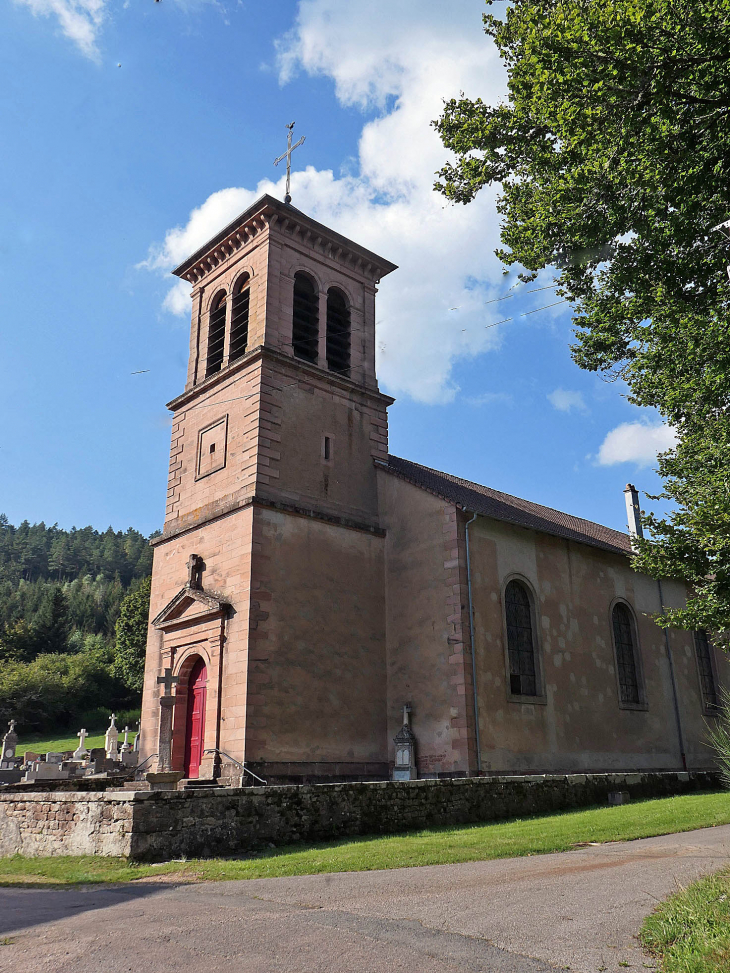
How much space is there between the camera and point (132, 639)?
233ft

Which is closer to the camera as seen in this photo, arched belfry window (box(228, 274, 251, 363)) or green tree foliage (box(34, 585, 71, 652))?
arched belfry window (box(228, 274, 251, 363))

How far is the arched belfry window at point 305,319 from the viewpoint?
889 inches

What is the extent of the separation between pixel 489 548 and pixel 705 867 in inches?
493

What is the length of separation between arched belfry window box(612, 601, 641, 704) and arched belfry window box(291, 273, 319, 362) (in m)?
12.5

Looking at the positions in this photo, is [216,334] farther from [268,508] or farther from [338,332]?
[268,508]

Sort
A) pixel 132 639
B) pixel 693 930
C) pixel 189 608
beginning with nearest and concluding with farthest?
1. pixel 693 930
2. pixel 189 608
3. pixel 132 639

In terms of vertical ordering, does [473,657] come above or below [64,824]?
above

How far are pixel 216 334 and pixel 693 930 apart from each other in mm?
21239

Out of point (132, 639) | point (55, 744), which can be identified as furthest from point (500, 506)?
point (132, 639)

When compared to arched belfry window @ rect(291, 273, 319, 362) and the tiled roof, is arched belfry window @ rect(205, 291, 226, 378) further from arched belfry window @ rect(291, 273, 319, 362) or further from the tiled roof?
the tiled roof

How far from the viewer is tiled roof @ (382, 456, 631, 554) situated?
20797 mm

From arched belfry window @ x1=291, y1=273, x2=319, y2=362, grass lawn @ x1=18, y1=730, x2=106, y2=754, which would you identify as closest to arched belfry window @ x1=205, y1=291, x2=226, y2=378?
arched belfry window @ x1=291, y1=273, x2=319, y2=362

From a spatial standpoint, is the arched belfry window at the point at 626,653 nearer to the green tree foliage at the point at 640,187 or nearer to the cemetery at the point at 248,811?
the cemetery at the point at 248,811

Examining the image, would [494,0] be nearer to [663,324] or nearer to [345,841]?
[663,324]
